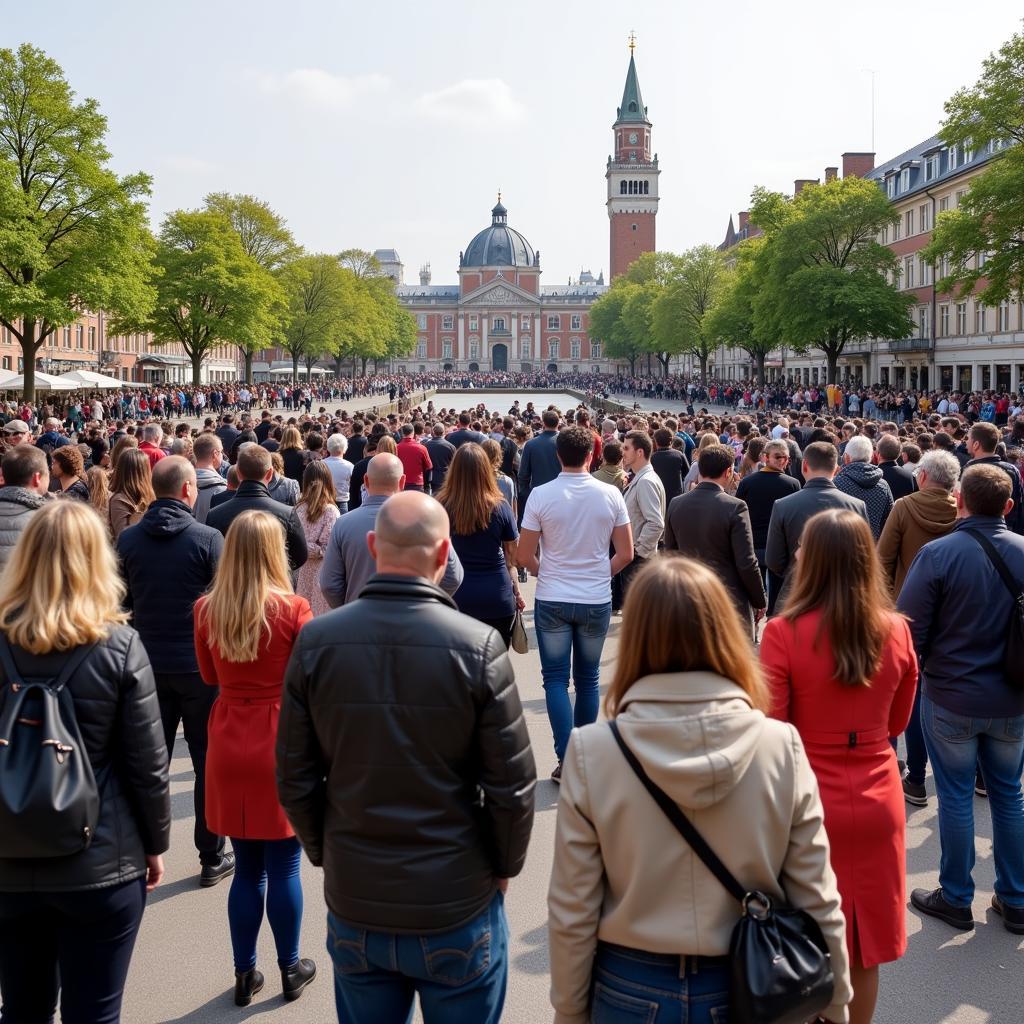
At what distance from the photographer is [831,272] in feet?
166

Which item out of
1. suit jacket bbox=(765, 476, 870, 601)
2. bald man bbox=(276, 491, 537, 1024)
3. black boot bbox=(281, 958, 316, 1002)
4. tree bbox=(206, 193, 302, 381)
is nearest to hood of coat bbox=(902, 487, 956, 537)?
suit jacket bbox=(765, 476, 870, 601)

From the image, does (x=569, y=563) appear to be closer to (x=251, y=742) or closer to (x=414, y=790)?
(x=251, y=742)

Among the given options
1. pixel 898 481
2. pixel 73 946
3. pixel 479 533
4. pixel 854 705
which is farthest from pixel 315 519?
pixel 898 481

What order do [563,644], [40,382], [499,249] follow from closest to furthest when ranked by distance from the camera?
[563,644], [40,382], [499,249]

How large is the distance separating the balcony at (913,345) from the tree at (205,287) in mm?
32781

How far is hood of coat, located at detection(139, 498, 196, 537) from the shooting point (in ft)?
18.2

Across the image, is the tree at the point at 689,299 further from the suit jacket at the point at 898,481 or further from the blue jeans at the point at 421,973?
the blue jeans at the point at 421,973

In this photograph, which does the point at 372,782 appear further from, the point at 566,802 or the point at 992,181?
the point at 992,181

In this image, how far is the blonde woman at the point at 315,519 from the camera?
7.93 m

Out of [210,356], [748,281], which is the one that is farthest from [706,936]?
[210,356]

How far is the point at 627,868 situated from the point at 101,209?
42.0 meters

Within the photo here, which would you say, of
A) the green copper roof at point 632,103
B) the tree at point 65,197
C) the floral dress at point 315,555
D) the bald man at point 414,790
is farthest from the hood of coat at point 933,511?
the green copper roof at point 632,103

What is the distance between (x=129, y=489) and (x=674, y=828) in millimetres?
6039

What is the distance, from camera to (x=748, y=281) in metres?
59.7
